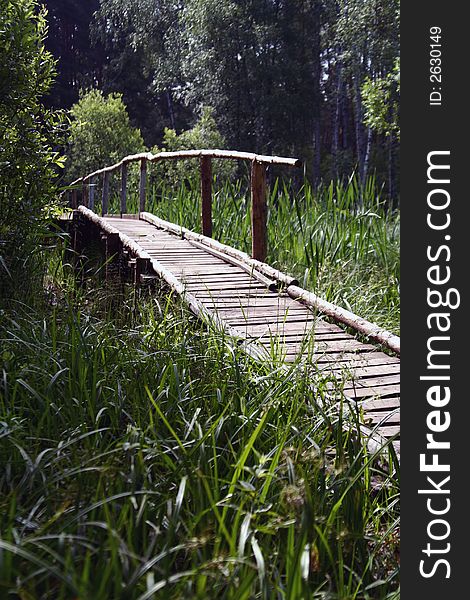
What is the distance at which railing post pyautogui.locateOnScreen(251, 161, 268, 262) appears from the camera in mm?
6828

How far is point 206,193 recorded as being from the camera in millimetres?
8188

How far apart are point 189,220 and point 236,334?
549 centimetres

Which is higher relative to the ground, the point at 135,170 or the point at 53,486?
the point at 135,170

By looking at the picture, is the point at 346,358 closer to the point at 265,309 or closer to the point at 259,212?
the point at 265,309

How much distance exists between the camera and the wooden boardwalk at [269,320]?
3514 mm

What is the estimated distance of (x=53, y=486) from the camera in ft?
7.65

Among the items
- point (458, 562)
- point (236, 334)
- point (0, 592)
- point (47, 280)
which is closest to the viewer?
point (0, 592)

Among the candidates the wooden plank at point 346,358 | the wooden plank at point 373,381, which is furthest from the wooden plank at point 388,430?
the wooden plank at point 346,358

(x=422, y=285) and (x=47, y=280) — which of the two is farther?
(x=47, y=280)

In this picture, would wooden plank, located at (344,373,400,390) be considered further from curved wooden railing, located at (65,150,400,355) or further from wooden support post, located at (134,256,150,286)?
wooden support post, located at (134,256,150,286)

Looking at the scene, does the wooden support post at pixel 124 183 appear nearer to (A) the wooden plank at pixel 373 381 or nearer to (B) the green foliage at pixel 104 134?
(B) the green foliage at pixel 104 134

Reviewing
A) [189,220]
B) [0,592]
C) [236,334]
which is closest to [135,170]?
[189,220]

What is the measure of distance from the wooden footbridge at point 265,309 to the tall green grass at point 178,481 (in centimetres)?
24

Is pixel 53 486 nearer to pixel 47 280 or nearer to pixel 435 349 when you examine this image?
pixel 435 349
